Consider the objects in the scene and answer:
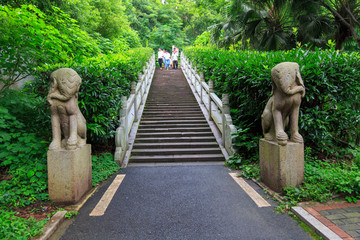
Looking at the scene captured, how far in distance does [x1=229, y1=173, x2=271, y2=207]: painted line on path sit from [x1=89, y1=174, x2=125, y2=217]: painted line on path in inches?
102

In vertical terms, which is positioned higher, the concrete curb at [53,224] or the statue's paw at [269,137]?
the statue's paw at [269,137]

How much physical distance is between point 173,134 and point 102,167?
9.11 feet

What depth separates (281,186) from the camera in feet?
12.5

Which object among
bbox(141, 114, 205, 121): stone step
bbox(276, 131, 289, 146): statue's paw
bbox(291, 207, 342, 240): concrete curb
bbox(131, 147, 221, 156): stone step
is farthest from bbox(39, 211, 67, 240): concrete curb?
bbox(141, 114, 205, 121): stone step

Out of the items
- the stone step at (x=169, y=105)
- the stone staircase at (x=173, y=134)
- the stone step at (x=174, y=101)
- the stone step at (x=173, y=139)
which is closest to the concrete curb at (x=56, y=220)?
the stone staircase at (x=173, y=134)

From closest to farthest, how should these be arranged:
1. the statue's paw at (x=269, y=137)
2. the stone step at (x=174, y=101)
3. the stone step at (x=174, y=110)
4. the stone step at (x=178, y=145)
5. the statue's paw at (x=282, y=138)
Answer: the statue's paw at (x=282, y=138), the statue's paw at (x=269, y=137), the stone step at (x=178, y=145), the stone step at (x=174, y=110), the stone step at (x=174, y=101)

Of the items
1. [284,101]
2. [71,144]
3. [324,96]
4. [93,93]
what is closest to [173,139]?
[93,93]

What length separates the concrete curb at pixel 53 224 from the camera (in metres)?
Answer: 2.78

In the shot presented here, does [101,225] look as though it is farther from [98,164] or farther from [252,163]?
[252,163]

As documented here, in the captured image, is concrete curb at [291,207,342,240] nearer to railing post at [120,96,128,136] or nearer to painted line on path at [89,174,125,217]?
painted line on path at [89,174,125,217]

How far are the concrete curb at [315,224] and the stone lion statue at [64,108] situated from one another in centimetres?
378

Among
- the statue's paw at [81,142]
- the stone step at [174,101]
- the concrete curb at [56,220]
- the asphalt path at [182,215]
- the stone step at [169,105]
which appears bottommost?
the asphalt path at [182,215]

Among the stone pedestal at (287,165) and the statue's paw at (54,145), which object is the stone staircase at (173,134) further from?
the statue's paw at (54,145)

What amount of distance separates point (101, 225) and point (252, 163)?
12.5 ft
